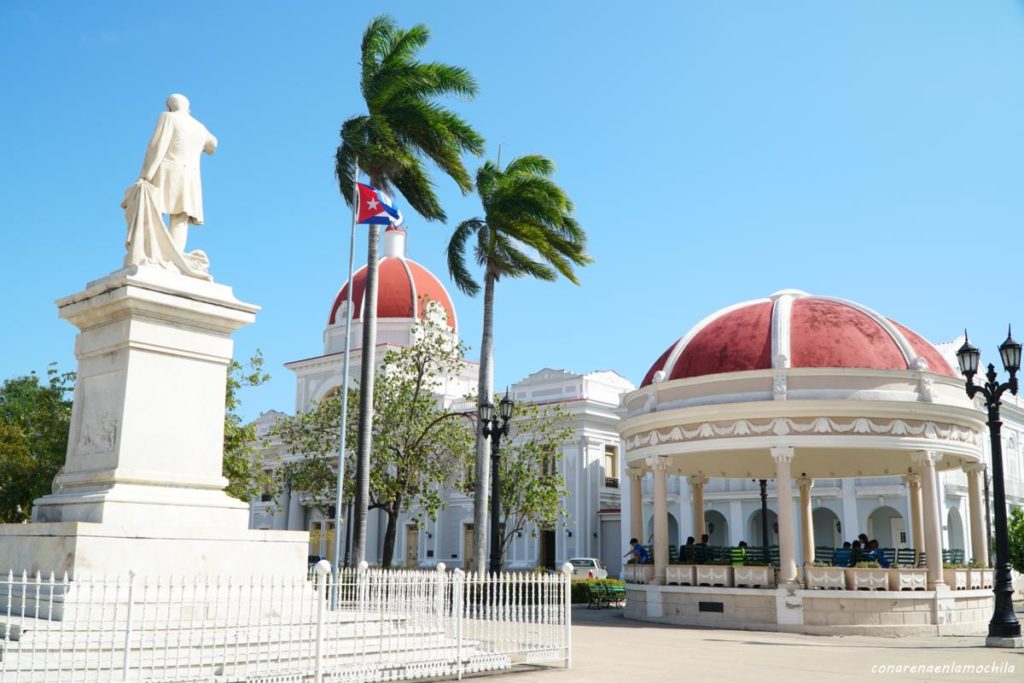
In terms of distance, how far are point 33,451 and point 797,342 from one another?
84.3 ft

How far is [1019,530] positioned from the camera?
139ft

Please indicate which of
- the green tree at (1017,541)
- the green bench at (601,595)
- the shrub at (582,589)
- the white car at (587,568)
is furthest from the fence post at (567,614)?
the green tree at (1017,541)

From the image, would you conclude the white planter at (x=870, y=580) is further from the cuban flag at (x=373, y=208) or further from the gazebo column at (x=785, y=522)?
the cuban flag at (x=373, y=208)

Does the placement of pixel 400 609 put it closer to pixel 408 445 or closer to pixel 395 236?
pixel 408 445

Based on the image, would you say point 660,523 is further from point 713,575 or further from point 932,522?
point 932,522

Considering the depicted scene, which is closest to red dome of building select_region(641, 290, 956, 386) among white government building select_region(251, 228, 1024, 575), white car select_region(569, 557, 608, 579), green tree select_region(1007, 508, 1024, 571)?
white government building select_region(251, 228, 1024, 575)

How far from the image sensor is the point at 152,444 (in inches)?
450

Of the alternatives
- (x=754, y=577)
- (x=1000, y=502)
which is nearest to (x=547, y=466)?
(x=754, y=577)

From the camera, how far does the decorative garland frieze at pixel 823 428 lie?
22344mm

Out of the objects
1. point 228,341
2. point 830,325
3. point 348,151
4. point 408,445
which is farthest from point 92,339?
point 408,445

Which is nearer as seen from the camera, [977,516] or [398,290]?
[977,516]

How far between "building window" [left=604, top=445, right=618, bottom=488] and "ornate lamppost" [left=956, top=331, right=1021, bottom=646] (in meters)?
33.9

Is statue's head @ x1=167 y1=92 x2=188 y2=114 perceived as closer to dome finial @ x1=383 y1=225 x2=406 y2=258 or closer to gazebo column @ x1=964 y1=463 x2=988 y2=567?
gazebo column @ x1=964 y1=463 x2=988 y2=567

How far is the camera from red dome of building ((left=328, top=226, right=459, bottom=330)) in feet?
178
